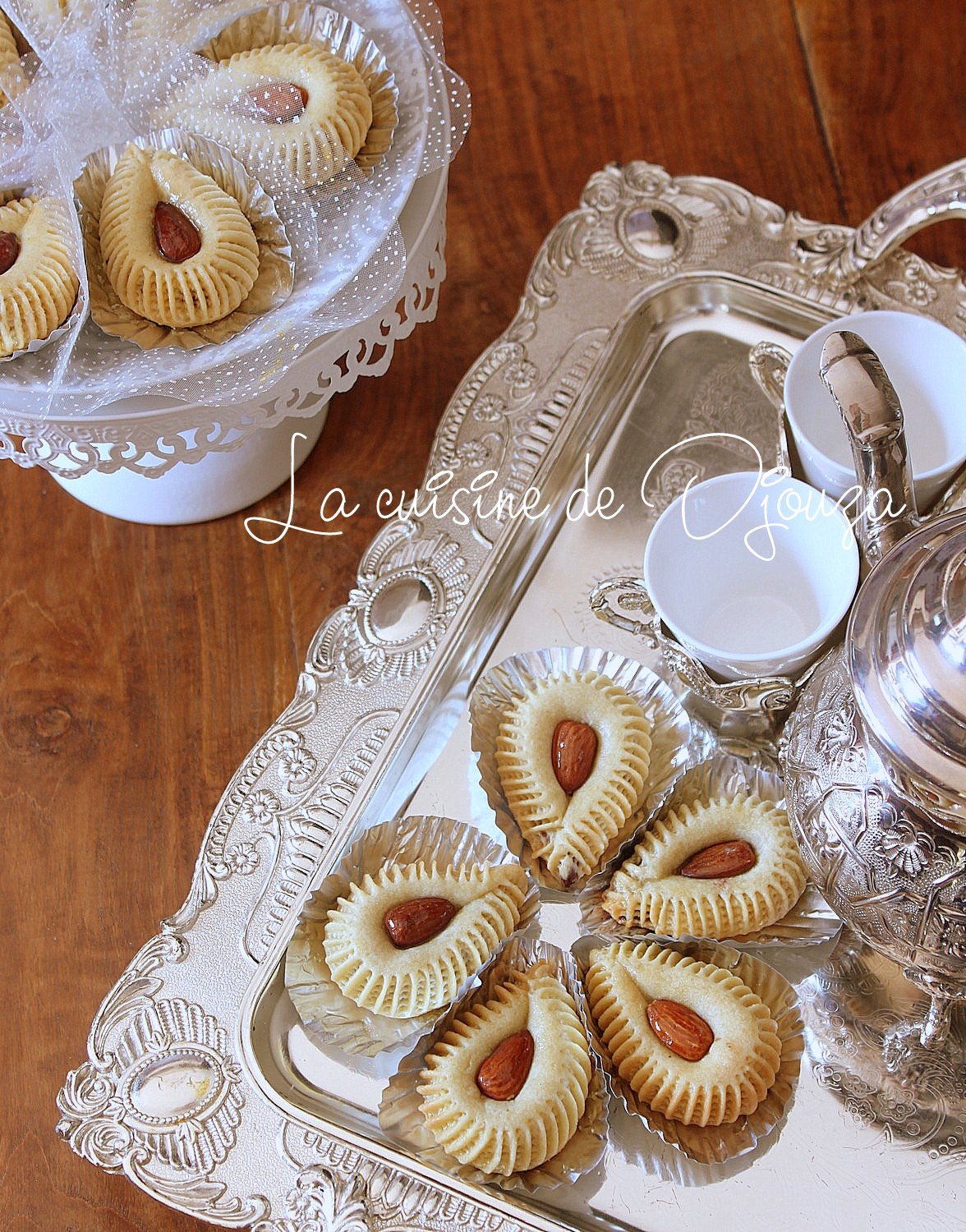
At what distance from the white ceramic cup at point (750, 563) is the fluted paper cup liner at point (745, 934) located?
0.07 m

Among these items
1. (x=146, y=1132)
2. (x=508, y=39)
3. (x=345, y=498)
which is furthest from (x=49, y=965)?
(x=508, y=39)

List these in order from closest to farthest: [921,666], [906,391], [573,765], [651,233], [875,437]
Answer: [921,666]
[875,437]
[573,765]
[906,391]
[651,233]

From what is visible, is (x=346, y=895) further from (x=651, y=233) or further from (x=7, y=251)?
(x=651, y=233)

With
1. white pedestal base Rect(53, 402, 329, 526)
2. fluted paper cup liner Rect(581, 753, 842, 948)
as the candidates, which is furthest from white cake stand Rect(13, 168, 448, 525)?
fluted paper cup liner Rect(581, 753, 842, 948)

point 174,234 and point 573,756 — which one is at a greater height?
point 174,234

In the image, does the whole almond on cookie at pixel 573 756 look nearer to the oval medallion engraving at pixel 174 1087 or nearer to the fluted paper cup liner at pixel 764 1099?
the fluted paper cup liner at pixel 764 1099

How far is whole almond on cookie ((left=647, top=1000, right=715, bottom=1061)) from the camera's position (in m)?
0.68

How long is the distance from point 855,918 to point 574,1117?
193 mm

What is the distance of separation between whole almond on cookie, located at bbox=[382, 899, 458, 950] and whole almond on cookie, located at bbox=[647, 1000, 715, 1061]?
13 cm

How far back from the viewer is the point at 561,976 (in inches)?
28.6

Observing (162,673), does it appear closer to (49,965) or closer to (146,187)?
(49,965)

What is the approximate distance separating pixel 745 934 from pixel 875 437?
12.1 inches

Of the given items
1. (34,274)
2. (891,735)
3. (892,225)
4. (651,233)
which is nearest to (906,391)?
(892,225)

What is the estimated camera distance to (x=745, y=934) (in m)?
0.74
